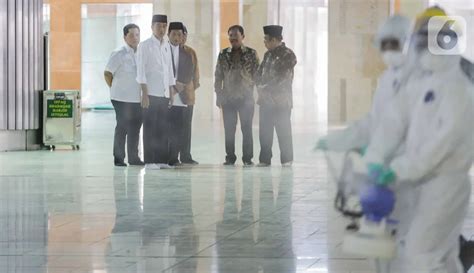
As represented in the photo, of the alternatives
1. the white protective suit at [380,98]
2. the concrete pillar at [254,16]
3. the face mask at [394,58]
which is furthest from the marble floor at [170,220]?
the concrete pillar at [254,16]

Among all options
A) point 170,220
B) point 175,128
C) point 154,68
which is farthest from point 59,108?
point 170,220

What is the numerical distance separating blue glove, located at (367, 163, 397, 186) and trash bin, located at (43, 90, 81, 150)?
13862 millimetres

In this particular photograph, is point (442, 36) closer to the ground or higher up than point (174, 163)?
higher up

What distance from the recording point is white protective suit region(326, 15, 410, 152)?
16.3 ft

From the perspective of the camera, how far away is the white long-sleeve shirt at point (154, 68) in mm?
14336

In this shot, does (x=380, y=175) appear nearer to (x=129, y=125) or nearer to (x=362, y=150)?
(x=362, y=150)

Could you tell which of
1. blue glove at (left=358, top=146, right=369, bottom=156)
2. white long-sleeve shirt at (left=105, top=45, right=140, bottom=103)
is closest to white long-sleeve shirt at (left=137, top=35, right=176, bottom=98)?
white long-sleeve shirt at (left=105, top=45, right=140, bottom=103)

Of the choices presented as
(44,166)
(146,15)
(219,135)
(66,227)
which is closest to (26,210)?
(66,227)

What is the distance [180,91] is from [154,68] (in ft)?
1.64

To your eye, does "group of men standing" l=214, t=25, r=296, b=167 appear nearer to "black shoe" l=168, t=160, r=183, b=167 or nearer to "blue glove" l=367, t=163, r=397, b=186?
"black shoe" l=168, t=160, r=183, b=167

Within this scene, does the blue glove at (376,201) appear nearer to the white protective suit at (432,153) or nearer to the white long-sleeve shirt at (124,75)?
the white protective suit at (432,153)

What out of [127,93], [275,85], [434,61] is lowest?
[127,93]

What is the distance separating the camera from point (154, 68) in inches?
566

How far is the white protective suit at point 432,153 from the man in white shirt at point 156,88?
948 centimetres
